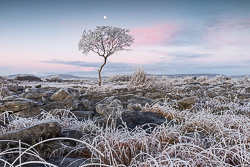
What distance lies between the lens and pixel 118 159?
6.43ft

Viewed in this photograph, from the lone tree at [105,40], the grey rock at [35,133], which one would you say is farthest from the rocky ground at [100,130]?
the lone tree at [105,40]

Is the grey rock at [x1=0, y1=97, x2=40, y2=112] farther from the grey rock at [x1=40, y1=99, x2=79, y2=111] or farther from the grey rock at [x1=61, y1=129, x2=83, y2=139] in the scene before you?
the grey rock at [x1=61, y1=129, x2=83, y2=139]

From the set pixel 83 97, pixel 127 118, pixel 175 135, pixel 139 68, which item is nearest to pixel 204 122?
pixel 175 135

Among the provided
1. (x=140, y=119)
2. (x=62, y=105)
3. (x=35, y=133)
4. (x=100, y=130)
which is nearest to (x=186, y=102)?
(x=140, y=119)

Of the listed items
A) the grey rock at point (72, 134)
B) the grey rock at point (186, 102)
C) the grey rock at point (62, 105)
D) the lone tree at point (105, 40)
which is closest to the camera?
the grey rock at point (72, 134)

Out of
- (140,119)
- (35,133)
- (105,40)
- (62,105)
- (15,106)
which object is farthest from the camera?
(105,40)

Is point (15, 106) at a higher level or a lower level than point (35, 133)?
lower

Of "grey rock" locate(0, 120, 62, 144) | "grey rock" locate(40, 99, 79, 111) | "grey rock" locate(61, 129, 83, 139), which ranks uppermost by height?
"grey rock" locate(0, 120, 62, 144)

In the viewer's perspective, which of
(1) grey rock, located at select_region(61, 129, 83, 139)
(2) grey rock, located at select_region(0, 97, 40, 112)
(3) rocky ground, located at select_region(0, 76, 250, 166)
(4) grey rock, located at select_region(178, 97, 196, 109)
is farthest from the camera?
(4) grey rock, located at select_region(178, 97, 196, 109)

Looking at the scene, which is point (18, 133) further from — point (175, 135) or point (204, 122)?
point (204, 122)

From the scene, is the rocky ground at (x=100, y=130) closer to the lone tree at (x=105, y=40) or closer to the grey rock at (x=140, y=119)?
the grey rock at (x=140, y=119)

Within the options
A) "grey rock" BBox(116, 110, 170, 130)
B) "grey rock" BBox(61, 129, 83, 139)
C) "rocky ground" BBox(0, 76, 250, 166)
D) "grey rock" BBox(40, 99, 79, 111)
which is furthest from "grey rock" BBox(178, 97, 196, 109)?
"grey rock" BBox(61, 129, 83, 139)

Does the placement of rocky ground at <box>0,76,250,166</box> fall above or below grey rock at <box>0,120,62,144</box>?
below

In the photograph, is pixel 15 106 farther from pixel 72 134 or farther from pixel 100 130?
pixel 100 130
